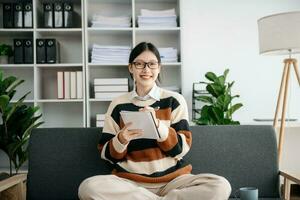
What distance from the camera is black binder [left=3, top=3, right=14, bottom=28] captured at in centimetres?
329

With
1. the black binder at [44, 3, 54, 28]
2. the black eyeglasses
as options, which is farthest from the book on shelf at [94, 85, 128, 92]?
the black eyeglasses

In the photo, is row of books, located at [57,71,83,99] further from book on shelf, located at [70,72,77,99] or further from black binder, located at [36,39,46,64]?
black binder, located at [36,39,46,64]

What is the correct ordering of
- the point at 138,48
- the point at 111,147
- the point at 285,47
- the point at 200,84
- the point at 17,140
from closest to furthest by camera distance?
the point at 111,147, the point at 138,48, the point at 285,47, the point at 17,140, the point at 200,84

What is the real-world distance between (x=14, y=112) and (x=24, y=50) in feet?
2.54

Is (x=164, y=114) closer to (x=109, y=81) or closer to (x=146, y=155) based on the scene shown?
(x=146, y=155)

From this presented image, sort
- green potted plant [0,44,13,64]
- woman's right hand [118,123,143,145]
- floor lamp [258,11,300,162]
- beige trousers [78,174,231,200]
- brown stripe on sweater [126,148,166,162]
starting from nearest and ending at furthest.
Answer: beige trousers [78,174,231,200]
woman's right hand [118,123,143,145]
brown stripe on sweater [126,148,166,162]
floor lamp [258,11,300,162]
green potted plant [0,44,13,64]

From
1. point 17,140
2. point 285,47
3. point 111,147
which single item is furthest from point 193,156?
point 17,140

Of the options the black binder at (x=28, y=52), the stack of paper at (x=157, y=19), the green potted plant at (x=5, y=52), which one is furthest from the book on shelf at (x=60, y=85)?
the stack of paper at (x=157, y=19)

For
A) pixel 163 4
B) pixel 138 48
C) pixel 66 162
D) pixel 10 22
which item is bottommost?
pixel 66 162

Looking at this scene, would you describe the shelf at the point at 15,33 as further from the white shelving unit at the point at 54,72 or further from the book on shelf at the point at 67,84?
the book on shelf at the point at 67,84

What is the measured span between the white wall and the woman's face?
1.70 meters

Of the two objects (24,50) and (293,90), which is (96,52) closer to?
(24,50)

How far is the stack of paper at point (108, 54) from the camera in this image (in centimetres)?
334

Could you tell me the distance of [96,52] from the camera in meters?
3.34
